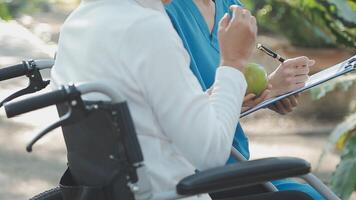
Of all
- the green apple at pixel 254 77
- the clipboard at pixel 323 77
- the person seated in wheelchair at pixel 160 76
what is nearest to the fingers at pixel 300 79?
the clipboard at pixel 323 77

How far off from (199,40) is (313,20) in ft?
12.6

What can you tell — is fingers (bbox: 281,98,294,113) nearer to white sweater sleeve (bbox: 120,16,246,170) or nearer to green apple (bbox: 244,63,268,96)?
green apple (bbox: 244,63,268,96)

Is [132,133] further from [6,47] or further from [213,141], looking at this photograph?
[6,47]

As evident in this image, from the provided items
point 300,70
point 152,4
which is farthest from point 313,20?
point 152,4

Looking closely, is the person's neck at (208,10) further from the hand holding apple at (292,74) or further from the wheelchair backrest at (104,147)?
the wheelchair backrest at (104,147)

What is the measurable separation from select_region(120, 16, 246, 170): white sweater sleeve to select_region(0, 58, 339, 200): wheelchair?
0.23 ft

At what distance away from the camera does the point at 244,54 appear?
88.7 inches

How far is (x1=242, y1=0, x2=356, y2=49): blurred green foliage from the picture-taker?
17.3ft

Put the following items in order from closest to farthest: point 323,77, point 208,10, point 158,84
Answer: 1. point 158,84
2. point 323,77
3. point 208,10

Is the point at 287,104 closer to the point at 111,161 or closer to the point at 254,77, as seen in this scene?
the point at 254,77

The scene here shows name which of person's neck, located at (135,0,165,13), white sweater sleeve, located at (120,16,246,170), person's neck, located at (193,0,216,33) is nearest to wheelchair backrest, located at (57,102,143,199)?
white sweater sleeve, located at (120,16,246,170)

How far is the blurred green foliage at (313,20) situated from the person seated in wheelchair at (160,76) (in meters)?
2.95

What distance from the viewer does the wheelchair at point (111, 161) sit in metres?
1.99

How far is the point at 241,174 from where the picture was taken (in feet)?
6.80
